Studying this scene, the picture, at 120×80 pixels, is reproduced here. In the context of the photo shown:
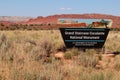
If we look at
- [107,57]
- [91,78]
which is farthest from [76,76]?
[107,57]

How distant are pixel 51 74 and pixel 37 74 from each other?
15.4 inches

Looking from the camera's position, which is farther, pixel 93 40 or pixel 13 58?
pixel 93 40

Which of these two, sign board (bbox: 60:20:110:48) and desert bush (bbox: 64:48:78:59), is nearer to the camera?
desert bush (bbox: 64:48:78:59)

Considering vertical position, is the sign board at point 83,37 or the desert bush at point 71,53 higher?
the sign board at point 83,37

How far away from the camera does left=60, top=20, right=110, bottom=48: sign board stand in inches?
782

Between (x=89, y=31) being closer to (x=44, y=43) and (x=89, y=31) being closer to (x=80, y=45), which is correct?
(x=80, y=45)

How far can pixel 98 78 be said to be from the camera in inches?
379

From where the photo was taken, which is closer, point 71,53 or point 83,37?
point 71,53

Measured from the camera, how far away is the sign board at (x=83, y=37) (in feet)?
65.2

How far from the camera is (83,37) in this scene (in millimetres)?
19875

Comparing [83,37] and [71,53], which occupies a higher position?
[83,37]

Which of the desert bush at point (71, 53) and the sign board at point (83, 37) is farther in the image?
the sign board at point (83, 37)

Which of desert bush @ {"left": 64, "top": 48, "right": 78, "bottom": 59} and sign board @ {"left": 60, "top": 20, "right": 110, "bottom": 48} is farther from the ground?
sign board @ {"left": 60, "top": 20, "right": 110, "bottom": 48}

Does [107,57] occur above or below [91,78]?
below
